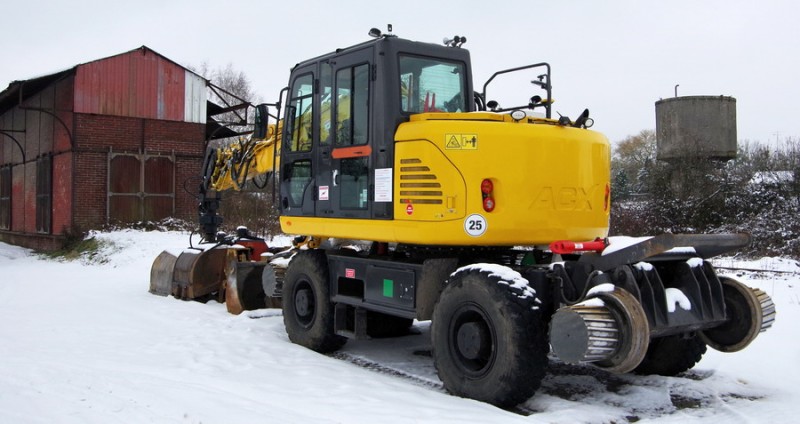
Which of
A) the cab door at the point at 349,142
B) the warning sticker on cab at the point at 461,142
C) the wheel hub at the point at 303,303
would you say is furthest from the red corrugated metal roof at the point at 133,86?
the warning sticker on cab at the point at 461,142

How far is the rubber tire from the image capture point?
712 centimetres

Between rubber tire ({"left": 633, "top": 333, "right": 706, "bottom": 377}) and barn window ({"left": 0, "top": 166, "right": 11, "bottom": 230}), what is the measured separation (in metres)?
27.5

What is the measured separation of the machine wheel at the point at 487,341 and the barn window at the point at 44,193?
2095cm

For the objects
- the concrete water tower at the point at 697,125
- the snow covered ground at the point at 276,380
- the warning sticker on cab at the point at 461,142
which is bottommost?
the snow covered ground at the point at 276,380

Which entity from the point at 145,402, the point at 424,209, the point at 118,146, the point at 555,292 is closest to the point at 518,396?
the point at 555,292

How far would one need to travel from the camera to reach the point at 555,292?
629 centimetres

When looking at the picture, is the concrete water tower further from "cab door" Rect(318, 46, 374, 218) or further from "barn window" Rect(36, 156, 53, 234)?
"barn window" Rect(36, 156, 53, 234)

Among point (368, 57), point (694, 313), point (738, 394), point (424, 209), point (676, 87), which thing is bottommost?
point (738, 394)

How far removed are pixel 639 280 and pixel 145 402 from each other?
393 cm

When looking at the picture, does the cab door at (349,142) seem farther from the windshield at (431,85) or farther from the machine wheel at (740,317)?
the machine wheel at (740,317)

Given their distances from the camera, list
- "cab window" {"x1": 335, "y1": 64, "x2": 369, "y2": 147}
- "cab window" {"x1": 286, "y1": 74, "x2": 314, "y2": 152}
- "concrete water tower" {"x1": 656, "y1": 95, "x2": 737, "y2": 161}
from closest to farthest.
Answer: "cab window" {"x1": 335, "y1": 64, "x2": 369, "y2": 147} → "cab window" {"x1": 286, "y1": 74, "x2": 314, "y2": 152} → "concrete water tower" {"x1": 656, "y1": 95, "x2": 737, "y2": 161}

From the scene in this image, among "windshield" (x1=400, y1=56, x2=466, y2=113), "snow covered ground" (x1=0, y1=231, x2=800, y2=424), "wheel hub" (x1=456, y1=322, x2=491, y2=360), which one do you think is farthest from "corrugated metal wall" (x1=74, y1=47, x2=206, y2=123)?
"wheel hub" (x1=456, y1=322, x2=491, y2=360)

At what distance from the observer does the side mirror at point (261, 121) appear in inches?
356

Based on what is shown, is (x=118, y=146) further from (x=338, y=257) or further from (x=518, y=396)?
(x=518, y=396)
